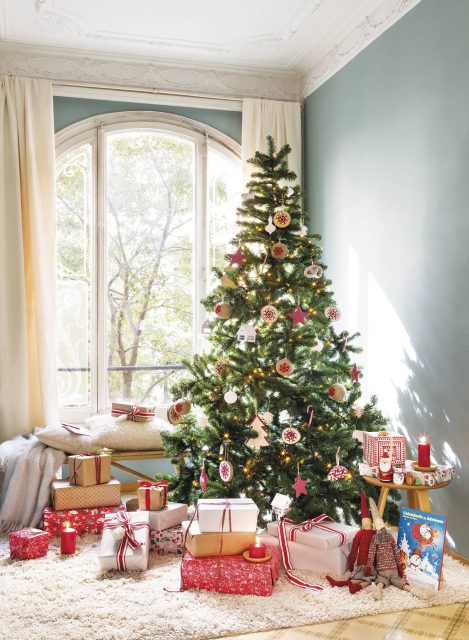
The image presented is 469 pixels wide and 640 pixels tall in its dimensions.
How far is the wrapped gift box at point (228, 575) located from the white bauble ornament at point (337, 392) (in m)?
0.91

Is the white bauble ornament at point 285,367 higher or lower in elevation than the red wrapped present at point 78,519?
higher

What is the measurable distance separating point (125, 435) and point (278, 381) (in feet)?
4.15

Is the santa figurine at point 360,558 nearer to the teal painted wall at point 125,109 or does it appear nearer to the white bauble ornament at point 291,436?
the white bauble ornament at point 291,436

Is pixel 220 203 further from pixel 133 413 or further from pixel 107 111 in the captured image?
pixel 133 413

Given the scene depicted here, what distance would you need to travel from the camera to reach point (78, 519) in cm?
373

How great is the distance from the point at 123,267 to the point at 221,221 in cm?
84

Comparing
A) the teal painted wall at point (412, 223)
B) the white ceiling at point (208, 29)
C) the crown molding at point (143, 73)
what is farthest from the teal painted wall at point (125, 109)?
the teal painted wall at point (412, 223)

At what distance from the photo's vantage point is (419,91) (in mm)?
3637

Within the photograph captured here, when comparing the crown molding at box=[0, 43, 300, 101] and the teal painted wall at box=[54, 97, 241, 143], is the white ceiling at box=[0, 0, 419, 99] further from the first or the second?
the teal painted wall at box=[54, 97, 241, 143]

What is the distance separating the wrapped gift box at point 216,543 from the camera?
116 inches

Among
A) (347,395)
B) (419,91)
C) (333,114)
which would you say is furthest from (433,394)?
(333,114)

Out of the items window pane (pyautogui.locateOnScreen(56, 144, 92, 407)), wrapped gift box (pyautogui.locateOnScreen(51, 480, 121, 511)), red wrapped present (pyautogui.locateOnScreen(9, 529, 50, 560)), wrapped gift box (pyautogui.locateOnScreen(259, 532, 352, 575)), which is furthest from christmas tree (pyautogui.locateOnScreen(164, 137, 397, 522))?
window pane (pyautogui.locateOnScreen(56, 144, 92, 407))

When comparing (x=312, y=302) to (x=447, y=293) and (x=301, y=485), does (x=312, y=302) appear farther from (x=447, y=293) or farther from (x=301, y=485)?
(x=301, y=485)

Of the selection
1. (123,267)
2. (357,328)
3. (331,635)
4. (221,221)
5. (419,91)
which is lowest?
(331,635)
